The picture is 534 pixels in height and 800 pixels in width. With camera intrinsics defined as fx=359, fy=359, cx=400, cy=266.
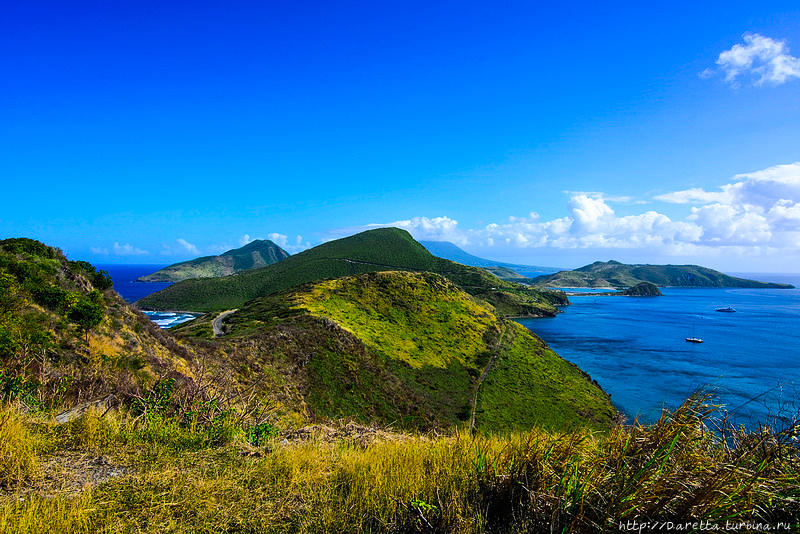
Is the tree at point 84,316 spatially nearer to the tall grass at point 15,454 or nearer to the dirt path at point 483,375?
the tall grass at point 15,454

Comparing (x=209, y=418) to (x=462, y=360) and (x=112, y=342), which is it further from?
(x=462, y=360)

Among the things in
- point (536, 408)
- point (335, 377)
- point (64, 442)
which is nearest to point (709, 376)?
point (536, 408)

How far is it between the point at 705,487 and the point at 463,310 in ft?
328

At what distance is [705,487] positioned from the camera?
11.2ft

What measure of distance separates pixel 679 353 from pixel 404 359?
87.9 meters

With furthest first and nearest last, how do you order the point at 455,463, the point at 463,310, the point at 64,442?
the point at 463,310
the point at 64,442
the point at 455,463

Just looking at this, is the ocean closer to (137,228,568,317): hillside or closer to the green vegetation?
(137,228,568,317): hillside

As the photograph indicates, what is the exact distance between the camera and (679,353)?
101750mm

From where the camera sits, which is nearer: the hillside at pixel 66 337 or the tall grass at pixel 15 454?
the tall grass at pixel 15 454

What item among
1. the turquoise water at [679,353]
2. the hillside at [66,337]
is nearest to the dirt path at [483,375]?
the turquoise water at [679,353]

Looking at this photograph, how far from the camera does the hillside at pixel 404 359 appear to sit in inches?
1566

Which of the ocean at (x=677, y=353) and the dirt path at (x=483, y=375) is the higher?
the dirt path at (x=483, y=375)

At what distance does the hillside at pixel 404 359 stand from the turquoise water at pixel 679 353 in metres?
→ 12.7

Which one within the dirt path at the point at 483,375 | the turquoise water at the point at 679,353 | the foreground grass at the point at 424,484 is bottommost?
the turquoise water at the point at 679,353
